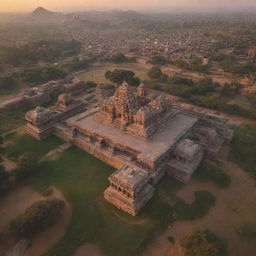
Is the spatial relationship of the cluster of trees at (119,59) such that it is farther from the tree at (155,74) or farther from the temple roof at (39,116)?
the temple roof at (39,116)

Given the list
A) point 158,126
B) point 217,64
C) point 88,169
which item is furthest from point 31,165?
point 217,64

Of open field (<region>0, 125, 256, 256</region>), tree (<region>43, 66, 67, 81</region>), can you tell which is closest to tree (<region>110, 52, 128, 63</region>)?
tree (<region>43, 66, 67, 81</region>)

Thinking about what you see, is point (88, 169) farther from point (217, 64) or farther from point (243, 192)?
point (217, 64)

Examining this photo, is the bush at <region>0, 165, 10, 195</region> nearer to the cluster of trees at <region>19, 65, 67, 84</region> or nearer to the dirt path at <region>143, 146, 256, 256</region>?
the dirt path at <region>143, 146, 256, 256</region>

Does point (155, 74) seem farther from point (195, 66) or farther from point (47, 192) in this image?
→ point (47, 192)

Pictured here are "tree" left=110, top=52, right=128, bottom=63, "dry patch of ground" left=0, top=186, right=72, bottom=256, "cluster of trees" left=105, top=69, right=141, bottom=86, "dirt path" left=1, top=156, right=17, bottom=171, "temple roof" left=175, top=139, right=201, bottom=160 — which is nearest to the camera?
"dry patch of ground" left=0, top=186, right=72, bottom=256

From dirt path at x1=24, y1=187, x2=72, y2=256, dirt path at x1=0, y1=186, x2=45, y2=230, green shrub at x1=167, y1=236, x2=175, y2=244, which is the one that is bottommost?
green shrub at x1=167, y1=236, x2=175, y2=244

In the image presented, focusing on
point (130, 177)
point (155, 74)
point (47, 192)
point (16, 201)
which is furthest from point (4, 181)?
point (155, 74)
